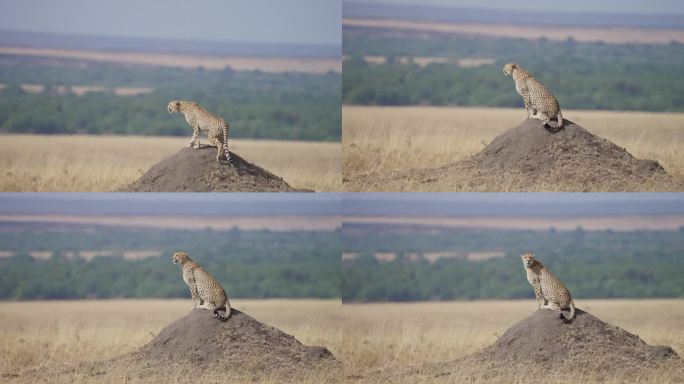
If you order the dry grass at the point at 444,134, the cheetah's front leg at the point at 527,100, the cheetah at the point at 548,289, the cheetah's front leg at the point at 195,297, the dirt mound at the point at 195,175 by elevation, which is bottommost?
the cheetah's front leg at the point at 195,297

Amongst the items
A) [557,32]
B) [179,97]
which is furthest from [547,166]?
[179,97]

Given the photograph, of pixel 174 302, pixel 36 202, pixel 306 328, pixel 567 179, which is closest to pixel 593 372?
pixel 567 179

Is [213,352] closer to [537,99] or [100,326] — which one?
[100,326]

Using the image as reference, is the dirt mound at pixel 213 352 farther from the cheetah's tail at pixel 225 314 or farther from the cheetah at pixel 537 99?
the cheetah at pixel 537 99

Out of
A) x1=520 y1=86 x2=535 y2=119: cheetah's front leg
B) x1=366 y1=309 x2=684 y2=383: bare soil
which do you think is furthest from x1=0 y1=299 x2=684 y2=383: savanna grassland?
x1=520 y1=86 x2=535 y2=119: cheetah's front leg

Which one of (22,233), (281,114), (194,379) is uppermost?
(281,114)

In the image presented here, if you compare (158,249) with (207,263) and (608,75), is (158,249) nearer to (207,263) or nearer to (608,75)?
(207,263)

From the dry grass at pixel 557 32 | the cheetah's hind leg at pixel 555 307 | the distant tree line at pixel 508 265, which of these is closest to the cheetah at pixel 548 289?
the cheetah's hind leg at pixel 555 307
